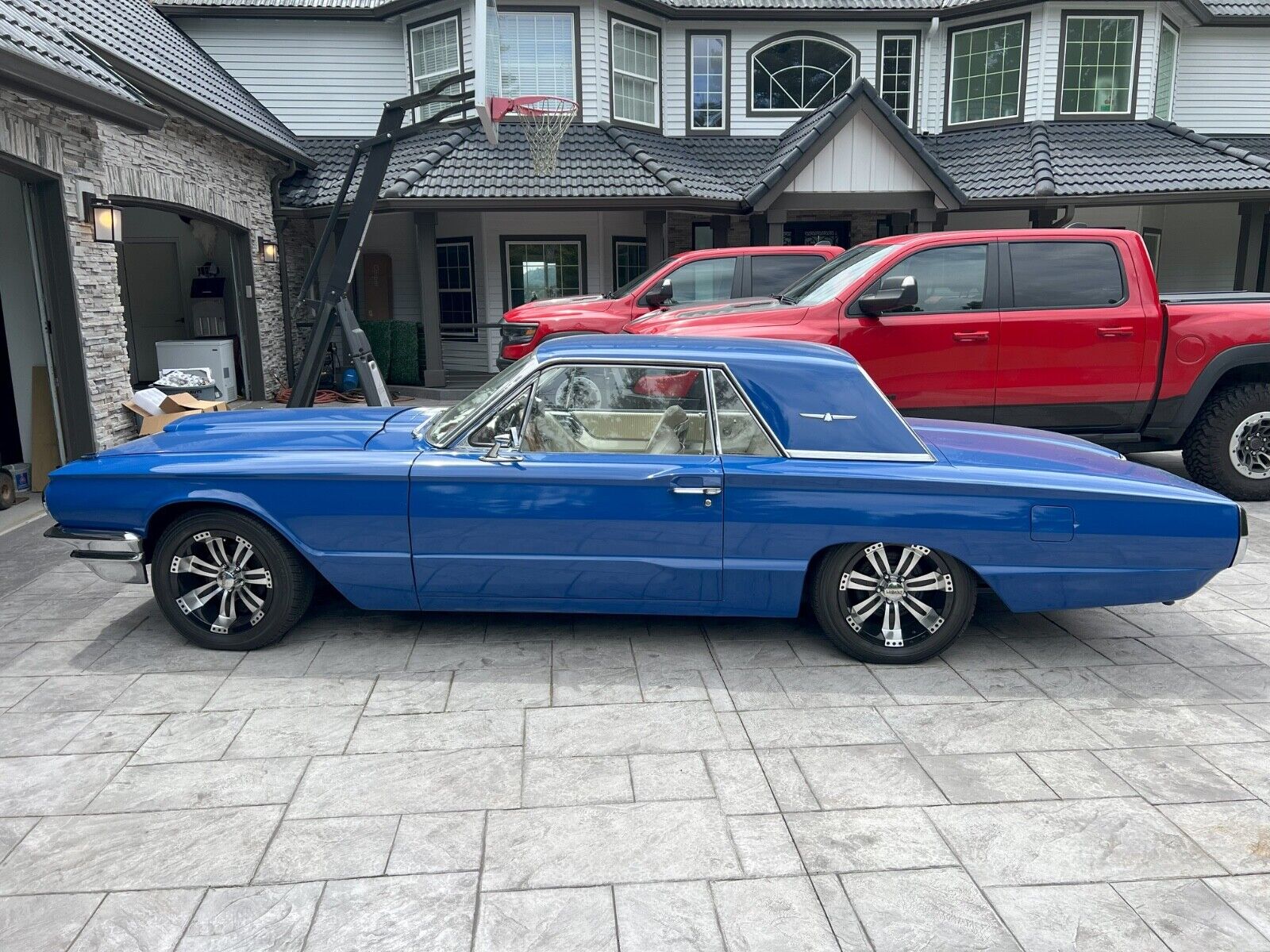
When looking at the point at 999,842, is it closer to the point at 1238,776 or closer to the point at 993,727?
the point at 993,727

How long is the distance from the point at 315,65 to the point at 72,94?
10.4 metres

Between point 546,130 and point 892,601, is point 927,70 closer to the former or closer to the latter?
point 546,130

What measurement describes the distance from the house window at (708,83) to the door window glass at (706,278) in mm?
7803

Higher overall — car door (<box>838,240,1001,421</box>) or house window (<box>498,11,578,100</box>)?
house window (<box>498,11,578,100</box>)

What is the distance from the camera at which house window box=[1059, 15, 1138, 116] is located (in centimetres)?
1634

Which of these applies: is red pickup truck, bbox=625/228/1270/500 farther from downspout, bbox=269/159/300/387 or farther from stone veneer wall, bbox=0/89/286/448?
downspout, bbox=269/159/300/387

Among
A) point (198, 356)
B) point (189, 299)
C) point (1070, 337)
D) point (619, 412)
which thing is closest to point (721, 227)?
point (198, 356)

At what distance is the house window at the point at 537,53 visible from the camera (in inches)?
603

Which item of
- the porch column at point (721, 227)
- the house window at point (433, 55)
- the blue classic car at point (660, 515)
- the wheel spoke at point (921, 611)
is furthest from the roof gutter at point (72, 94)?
the porch column at point (721, 227)

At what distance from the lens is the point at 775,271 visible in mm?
10258

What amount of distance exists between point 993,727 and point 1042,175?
13.4m

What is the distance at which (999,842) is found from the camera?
3.02 m

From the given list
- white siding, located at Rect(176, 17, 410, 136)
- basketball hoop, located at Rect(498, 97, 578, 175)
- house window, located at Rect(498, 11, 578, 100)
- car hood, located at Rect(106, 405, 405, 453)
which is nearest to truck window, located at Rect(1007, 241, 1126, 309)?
car hood, located at Rect(106, 405, 405, 453)

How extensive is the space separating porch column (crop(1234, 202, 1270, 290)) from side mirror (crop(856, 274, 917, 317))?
12.2m
